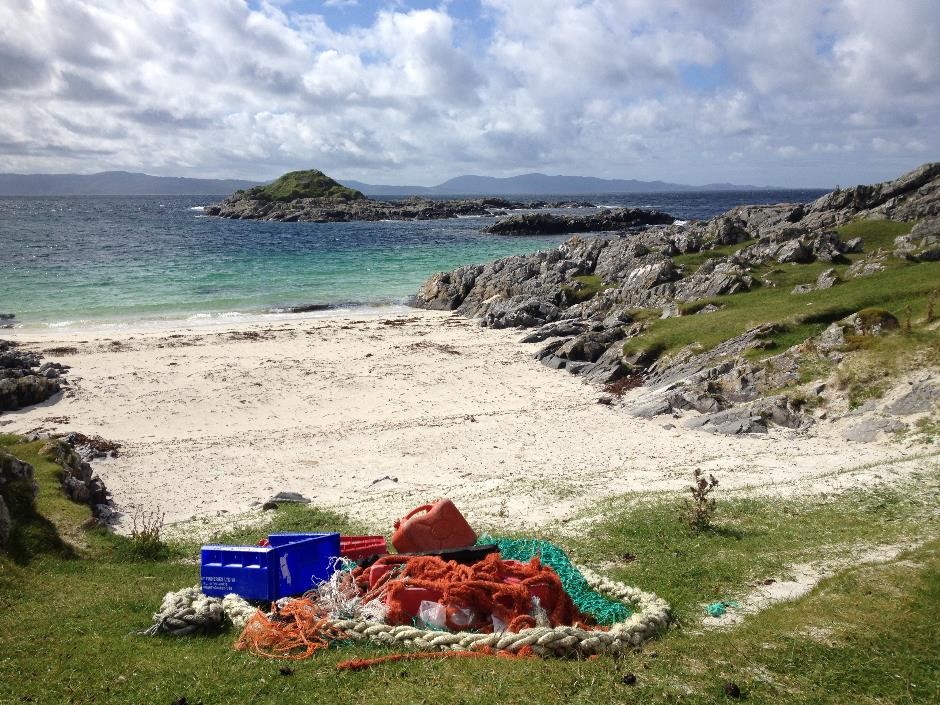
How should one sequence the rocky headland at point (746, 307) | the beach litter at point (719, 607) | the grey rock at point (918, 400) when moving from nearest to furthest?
the beach litter at point (719, 607) < the grey rock at point (918, 400) < the rocky headland at point (746, 307)

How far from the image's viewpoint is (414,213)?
170500 mm

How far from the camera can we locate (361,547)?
11.3 meters

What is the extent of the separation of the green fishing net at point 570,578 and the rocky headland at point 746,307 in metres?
12.5

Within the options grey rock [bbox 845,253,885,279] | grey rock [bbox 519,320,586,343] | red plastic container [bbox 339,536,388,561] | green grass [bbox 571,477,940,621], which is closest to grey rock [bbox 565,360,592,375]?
grey rock [bbox 519,320,586,343]

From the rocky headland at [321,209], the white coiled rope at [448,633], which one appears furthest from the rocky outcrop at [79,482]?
the rocky headland at [321,209]

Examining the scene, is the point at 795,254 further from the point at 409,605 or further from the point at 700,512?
the point at 409,605

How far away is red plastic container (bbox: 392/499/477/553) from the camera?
11289mm

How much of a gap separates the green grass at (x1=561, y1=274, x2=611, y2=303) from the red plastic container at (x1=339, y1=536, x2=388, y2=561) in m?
39.4

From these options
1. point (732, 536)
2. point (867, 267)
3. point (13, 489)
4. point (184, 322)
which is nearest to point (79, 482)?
point (13, 489)

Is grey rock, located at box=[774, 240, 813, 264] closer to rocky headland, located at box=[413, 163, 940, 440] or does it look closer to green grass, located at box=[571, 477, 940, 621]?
rocky headland, located at box=[413, 163, 940, 440]

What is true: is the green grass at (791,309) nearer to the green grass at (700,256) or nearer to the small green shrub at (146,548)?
the green grass at (700,256)

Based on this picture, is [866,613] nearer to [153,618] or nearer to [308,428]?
[153,618]

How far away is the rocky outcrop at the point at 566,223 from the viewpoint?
122 m

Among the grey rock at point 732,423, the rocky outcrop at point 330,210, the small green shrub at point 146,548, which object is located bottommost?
the grey rock at point 732,423
